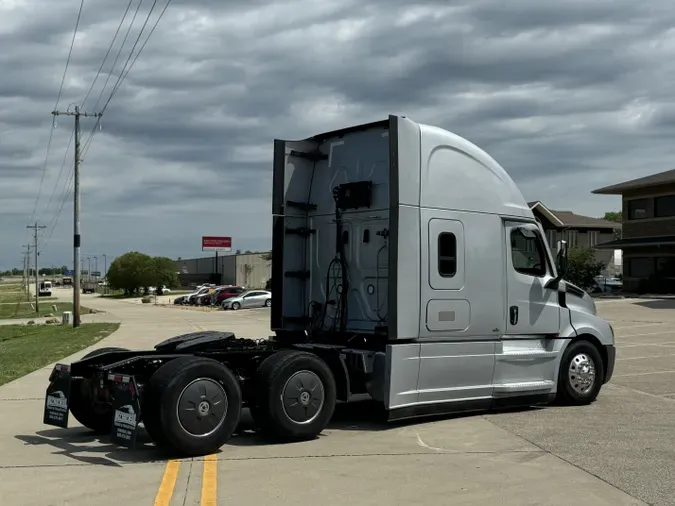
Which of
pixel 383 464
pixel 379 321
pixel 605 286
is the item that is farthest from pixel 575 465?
pixel 605 286

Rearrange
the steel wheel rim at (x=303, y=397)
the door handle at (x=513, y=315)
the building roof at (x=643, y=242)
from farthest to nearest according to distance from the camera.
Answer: the building roof at (x=643, y=242) < the door handle at (x=513, y=315) < the steel wheel rim at (x=303, y=397)

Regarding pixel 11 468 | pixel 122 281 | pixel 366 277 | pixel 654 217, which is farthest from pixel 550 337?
pixel 122 281

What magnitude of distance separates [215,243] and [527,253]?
366ft

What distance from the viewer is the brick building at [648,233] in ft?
145

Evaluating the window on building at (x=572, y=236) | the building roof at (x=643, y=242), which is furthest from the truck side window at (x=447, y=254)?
the window on building at (x=572, y=236)

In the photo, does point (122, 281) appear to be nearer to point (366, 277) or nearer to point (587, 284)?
point (587, 284)

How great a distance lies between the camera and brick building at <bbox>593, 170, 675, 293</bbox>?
44.3 meters

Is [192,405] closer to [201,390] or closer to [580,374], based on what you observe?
[201,390]

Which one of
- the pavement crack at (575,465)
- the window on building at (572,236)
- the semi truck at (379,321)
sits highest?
the window on building at (572,236)

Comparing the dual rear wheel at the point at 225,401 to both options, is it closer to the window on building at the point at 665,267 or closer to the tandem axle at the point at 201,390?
the tandem axle at the point at 201,390

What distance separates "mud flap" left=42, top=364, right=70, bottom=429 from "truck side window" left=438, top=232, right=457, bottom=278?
4220 mm

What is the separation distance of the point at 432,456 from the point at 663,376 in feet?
26.0

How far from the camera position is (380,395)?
855cm

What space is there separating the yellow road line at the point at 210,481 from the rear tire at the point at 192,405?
6.6 inches
